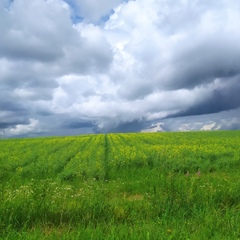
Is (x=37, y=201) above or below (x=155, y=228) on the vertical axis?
above

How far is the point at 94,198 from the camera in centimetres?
741

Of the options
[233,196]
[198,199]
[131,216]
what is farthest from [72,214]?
[233,196]

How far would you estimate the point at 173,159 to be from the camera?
58.6 ft

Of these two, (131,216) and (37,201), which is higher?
(37,201)

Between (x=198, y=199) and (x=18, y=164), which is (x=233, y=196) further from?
(x=18, y=164)

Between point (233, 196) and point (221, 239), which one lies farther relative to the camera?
point (233, 196)

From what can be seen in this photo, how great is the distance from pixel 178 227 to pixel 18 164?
15.4 m

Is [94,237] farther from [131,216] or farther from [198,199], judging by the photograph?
[198,199]

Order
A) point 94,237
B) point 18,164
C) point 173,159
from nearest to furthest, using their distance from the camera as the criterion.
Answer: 1. point 94,237
2. point 173,159
3. point 18,164

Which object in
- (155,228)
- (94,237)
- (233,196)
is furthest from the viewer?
(233,196)

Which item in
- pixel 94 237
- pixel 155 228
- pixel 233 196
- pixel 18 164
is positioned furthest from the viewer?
pixel 18 164

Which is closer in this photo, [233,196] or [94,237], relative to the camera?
[94,237]

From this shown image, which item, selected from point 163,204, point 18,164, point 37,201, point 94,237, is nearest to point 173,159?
point 18,164

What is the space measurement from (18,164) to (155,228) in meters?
15.3
